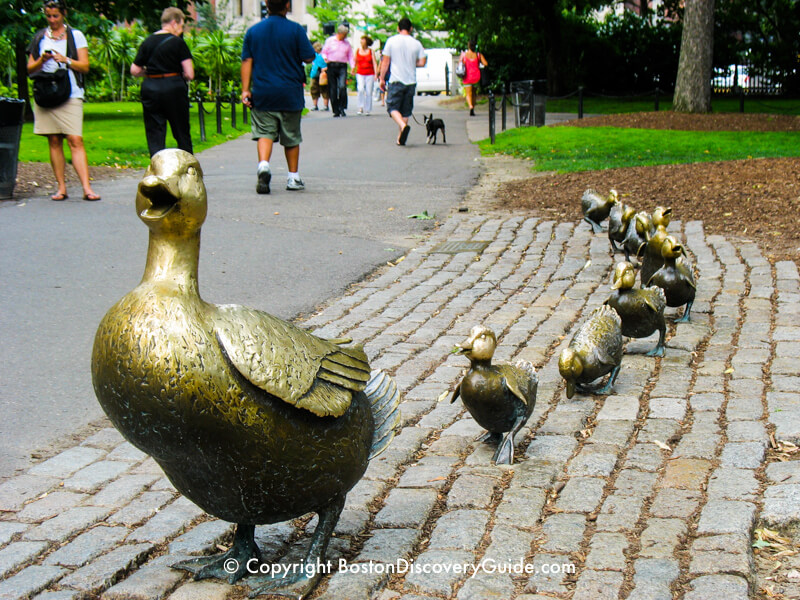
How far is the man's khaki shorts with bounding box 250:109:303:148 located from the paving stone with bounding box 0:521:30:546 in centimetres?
861

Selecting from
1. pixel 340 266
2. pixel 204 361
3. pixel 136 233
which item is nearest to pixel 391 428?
pixel 204 361

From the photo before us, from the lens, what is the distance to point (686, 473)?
169 inches

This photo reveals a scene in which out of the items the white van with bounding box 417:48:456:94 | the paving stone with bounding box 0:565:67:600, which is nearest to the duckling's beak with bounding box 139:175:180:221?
the paving stone with bounding box 0:565:67:600

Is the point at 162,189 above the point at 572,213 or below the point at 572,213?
above

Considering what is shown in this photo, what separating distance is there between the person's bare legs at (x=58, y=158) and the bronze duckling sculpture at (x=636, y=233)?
22.1 ft

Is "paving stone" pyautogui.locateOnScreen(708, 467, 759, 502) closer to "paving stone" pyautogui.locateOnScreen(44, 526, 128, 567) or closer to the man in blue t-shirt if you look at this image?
"paving stone" pyautogui.locateOnScreen(44, 526, 128, 567)

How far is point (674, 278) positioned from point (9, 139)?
8467 mm

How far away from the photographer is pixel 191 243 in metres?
3.11

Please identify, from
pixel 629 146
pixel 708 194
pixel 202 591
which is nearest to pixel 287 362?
pixel 202 591

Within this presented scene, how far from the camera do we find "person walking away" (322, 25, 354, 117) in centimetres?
2575

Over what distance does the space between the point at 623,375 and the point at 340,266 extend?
375 cm

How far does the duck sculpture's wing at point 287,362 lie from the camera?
293 cm

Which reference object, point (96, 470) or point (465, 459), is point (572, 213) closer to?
point (465, 459)

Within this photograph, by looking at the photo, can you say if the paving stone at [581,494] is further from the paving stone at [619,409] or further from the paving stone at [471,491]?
the paving stone at [619,409]
